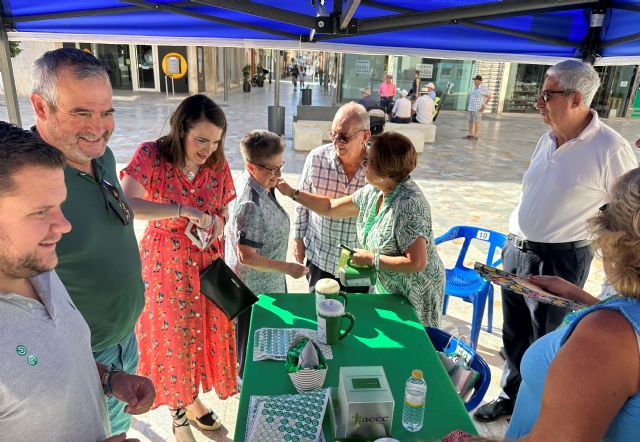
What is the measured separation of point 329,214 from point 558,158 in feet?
4.47

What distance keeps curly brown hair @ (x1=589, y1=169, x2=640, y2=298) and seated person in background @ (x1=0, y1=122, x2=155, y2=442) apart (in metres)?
1.33

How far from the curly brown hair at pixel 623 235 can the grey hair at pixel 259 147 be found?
156 centimetres

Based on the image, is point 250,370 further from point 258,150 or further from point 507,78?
point 507,78

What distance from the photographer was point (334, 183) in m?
2.80

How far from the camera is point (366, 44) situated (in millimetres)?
3336

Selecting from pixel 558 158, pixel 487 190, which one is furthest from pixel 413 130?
pixel 558 158

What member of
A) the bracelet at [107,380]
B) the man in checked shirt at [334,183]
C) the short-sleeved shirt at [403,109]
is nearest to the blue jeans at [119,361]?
the bracelet at [107,380]

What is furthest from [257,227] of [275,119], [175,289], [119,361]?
→ [275,119]

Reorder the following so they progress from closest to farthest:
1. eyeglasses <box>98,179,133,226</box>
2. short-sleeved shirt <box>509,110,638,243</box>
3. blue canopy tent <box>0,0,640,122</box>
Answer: eyeglasses <box>98,179,133,226</box> < short-sleeved shirt <box>509,110,638,243</box> < blue canopy tent <box>0,0,640,122</box>

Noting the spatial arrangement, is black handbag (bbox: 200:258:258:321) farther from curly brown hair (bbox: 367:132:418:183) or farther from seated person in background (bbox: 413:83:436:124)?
seated person in background (bbox: 413:83:436:124)

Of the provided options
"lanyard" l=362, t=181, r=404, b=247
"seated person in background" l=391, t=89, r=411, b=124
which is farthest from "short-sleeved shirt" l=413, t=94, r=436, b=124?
"lanyard" l=362, t=181, r=404, b=247

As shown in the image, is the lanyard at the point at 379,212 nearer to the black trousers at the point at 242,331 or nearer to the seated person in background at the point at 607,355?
the black trousers at the point at 242,331

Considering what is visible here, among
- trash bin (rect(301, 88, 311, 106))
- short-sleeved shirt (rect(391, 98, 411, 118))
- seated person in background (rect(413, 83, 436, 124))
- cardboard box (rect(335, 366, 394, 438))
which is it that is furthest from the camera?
trash bin (rect(301, 88, 311, 106))

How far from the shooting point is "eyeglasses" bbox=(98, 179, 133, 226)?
1.68m
